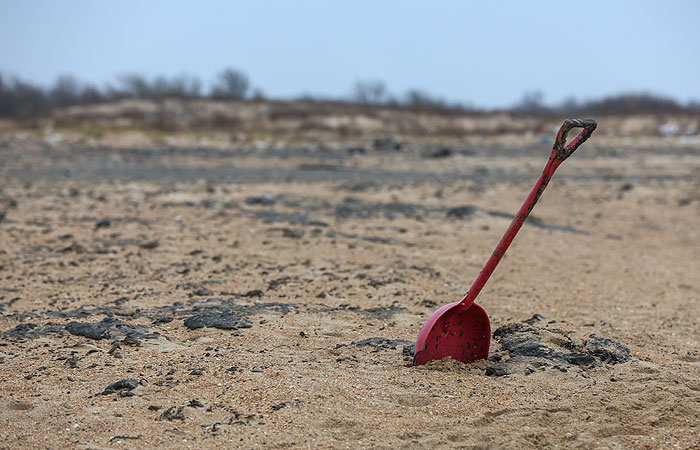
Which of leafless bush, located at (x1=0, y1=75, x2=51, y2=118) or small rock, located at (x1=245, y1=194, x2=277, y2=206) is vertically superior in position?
leafless bush, located at (x1=0, y1=75, x2=51, y2=118)

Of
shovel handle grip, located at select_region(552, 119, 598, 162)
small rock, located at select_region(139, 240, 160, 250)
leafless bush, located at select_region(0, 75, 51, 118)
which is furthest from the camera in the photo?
leafless bush, located at select_region(0, 75, 51, 118)

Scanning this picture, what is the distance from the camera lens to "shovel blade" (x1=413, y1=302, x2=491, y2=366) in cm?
328

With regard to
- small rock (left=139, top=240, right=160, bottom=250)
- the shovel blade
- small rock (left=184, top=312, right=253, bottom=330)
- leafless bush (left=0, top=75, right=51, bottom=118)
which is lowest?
small rock (left=184, top=312, right=253, bottom=330)

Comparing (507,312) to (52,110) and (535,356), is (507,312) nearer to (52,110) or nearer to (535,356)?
(535,356)

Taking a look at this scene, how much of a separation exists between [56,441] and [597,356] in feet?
9.45

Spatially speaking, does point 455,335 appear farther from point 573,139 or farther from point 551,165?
point 573,139

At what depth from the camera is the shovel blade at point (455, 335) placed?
328 cm

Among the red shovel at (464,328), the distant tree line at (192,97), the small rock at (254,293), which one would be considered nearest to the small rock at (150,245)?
the small rock at (254,293)

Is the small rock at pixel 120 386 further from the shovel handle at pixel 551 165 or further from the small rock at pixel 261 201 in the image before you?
the small rock at pixel 261 201

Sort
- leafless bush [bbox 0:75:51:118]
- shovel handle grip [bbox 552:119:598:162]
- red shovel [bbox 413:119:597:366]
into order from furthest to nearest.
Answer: leafless bush [bbox 0:75:51:118] → red shovel [bbox 413:119:597:366] → shovel handle grip [bbox 552:119:598:162]

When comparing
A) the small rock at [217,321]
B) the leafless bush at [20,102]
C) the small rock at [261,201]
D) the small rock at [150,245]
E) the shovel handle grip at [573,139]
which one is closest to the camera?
the shovel handle grip at [573,139]

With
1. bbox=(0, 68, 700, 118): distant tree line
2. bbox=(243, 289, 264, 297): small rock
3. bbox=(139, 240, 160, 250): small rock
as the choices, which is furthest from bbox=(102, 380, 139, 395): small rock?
bbox=(0, 68, 700, 118): distant tree line

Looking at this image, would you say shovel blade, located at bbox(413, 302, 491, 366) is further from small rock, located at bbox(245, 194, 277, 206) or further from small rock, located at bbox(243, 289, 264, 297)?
small rock, located at bbox(245, 194, 277, 206)

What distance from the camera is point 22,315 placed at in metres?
4.09
